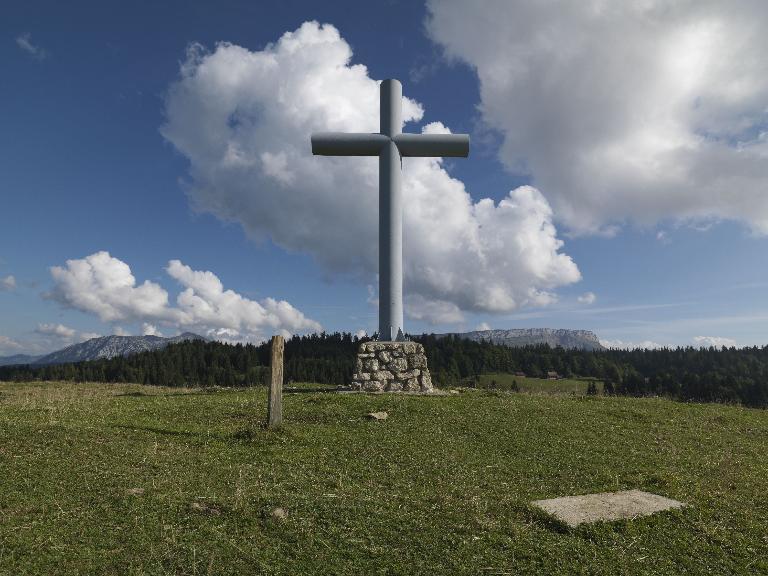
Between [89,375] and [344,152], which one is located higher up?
[344,152]

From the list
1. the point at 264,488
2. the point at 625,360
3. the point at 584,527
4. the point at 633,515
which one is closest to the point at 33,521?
the point at 264,488

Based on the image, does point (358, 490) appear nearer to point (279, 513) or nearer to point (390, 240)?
point (279, 513)

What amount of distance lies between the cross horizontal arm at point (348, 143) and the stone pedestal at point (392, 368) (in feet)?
24.8

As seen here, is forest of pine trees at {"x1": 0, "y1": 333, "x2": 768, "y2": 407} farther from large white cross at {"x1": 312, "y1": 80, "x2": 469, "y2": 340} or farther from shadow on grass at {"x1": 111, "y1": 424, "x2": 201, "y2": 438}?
shadow on grass at {"x1": 111, "y1": 424, "x2": 201, "y2": 438}

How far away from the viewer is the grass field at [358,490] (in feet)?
18.2

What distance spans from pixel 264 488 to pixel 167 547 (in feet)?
6.88

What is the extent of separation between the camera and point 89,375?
91.9m

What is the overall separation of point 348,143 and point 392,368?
28.7ft

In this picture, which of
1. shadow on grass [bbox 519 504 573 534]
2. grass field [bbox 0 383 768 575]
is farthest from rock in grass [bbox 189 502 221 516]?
shadow on grass [bbox 519 504 573 534]

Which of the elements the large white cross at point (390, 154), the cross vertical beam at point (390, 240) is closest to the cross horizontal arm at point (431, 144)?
the large white cross at point (390, 154)

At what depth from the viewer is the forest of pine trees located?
8894 centimetres

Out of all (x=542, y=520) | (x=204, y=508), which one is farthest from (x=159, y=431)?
(x=542, y=520)

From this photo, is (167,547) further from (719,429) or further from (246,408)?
(719,429)

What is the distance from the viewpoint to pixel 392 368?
17.8 m
